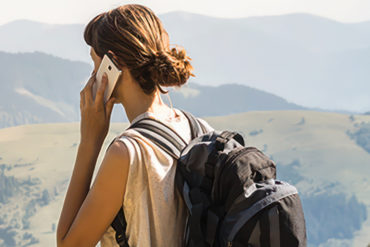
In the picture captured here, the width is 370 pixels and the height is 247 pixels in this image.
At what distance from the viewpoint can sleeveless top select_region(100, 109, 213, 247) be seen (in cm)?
83

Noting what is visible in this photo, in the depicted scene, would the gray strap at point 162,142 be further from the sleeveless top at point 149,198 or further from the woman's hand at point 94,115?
the woman's hand at point 94,115

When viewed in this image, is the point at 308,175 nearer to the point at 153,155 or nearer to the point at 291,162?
the point at 291,162

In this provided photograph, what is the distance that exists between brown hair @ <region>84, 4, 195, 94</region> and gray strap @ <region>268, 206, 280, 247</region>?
0.30 m

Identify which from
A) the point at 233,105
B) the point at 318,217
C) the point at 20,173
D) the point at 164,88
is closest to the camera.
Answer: the point at 164,88

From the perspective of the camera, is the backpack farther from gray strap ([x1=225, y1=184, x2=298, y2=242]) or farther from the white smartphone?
the white smartphone

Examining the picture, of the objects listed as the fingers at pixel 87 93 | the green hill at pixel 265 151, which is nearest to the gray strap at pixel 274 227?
the fingers at pixel 87 93

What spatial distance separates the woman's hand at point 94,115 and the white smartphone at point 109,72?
1cm

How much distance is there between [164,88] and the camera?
37.5 inches

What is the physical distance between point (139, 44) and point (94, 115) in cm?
18

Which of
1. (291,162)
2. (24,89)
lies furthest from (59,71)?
(291,162)

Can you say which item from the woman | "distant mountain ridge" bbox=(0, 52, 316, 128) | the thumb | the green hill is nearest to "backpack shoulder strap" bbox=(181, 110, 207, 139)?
the woman

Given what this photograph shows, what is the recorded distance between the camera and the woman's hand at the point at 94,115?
3.11ft

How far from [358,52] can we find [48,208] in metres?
21.5

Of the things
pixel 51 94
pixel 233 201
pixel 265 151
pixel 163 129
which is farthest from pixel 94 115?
pixel 51 94
